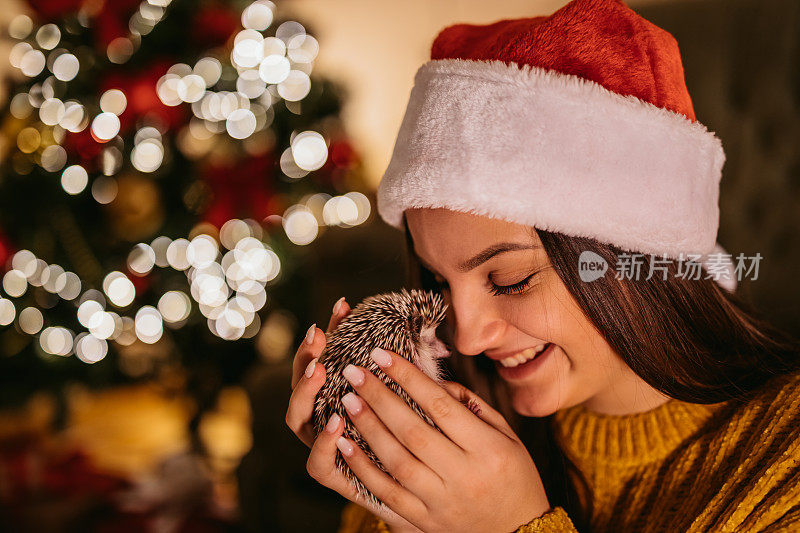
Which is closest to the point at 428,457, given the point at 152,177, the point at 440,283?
the point at 440,283

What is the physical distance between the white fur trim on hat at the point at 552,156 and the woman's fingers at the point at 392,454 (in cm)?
32

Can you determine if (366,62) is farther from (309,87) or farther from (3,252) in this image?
(3,252)

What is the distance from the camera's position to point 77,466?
254 centimetres

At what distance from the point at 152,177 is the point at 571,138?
6.39ft

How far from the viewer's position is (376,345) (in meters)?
0.84

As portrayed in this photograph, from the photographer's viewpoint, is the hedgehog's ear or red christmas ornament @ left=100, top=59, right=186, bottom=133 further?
Answer: red christmas ornament @ left=100, top=59, right=186, bottom=133

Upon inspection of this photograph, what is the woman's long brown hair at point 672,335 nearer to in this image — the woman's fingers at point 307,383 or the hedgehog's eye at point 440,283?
the hedgehog's eye at point 440,283

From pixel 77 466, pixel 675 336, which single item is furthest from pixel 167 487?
pixel 675 336

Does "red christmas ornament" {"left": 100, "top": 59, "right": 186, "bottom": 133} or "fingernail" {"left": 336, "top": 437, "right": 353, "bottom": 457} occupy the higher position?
"red christmas ornament" {"left": 100, "top": 59, "right": 186, "bottom": 133}

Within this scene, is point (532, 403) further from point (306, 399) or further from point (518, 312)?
point (306, 399)

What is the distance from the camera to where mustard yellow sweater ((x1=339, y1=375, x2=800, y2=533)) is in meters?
0.76

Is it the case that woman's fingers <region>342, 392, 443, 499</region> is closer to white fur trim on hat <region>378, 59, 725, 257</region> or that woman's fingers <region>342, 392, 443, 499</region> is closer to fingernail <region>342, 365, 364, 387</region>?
fingernail <region>342, 365, 364, 387</region>

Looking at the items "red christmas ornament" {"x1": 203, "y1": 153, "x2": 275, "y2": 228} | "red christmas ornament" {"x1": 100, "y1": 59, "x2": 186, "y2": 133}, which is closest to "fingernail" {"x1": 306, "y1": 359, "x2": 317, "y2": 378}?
Result: "red christmas ornament" {"x1": 203, "y1": 153, "x2": 275, "y2": 228}

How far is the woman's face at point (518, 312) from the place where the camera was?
2.83ft
